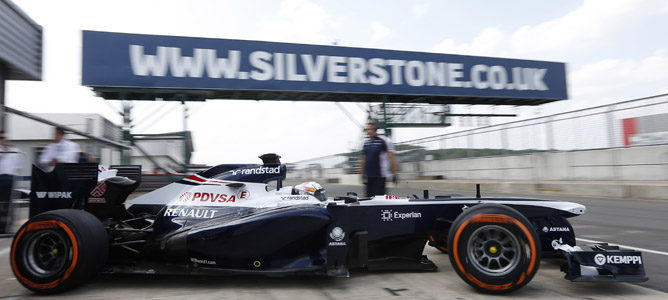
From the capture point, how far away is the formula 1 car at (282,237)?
9.76 feet

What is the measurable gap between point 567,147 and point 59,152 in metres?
13.7

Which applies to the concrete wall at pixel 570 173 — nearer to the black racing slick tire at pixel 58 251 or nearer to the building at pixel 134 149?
the building at pixel 134 149

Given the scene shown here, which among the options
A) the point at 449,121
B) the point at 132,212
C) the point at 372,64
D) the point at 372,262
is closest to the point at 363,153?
the point at 372,262

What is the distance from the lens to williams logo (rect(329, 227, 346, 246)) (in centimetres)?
322

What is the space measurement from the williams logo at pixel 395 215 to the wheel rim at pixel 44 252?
2436 mm

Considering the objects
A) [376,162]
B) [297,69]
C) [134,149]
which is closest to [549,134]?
[297,69]

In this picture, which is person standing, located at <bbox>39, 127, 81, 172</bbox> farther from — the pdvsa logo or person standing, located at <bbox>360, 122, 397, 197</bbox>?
the pdvsa logo

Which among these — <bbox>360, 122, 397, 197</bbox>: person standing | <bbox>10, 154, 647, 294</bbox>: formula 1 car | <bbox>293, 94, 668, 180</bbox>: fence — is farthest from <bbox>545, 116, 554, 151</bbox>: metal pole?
<bbox>10, 154, 647, 294</bbox>: formula 1 car

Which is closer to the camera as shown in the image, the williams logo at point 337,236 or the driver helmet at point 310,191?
the williams logo at point 337,236

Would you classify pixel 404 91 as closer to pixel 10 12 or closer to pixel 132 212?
pixel 10 12

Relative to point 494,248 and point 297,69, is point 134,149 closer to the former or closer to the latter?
point 297,69

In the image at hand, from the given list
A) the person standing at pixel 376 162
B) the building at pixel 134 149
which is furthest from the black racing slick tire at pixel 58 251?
the building at pixel 134 149

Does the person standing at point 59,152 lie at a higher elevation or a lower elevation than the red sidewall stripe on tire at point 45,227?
Result: higher

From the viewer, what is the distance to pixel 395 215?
342 centimetres
